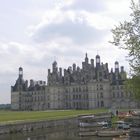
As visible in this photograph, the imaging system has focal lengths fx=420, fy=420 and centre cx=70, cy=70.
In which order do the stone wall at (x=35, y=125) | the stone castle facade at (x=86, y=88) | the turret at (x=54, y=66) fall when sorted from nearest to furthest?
1. the stone wall at (x=35, y=125)
2. the stone castle facade at (x=86, y=88)
3. the turret at (x=54, y=66)

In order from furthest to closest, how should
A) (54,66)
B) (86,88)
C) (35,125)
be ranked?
(54,66)
(86,88)
(35,125)

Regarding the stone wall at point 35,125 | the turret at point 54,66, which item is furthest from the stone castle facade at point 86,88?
the stone wall at point 35,125

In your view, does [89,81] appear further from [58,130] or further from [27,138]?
[27,138]

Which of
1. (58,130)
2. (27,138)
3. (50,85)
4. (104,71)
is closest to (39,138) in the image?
(27,138)

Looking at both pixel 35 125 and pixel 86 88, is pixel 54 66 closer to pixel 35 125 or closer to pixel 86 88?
pixel 86 88

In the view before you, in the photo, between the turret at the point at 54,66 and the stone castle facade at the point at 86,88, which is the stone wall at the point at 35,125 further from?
the turret at the point at 54,66

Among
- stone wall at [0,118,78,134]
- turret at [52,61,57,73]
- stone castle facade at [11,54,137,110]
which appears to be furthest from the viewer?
turret at [52,61,57,73]

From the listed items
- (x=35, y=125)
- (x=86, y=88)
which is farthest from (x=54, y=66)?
(x=35, y=125)

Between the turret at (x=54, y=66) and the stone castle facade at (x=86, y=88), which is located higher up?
the turret at (x=54, y=66)

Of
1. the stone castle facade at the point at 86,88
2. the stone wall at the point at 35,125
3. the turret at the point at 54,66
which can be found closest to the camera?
the stone wall at the point at 35,125

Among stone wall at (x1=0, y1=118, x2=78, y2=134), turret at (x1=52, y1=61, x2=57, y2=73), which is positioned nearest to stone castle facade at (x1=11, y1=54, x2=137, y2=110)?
turret at (x1=52, y1=61, x2=57, y2=73)

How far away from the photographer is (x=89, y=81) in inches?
5108

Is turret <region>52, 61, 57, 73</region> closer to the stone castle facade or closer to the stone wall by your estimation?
the stone castle facade

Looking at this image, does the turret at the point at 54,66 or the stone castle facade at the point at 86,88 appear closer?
the stone castle facade at the point at 86,88
